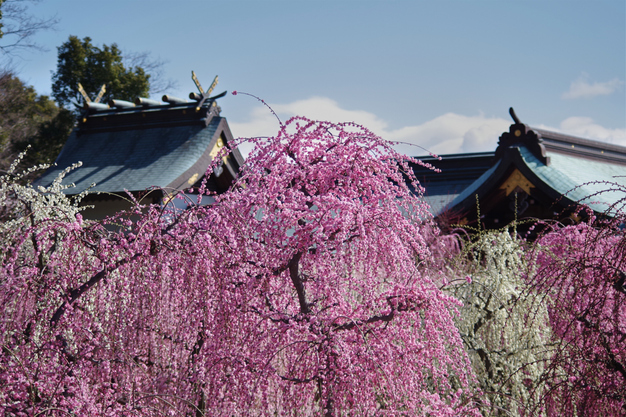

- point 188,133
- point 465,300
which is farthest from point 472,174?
point 465,300

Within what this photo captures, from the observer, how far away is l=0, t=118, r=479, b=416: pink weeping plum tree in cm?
316

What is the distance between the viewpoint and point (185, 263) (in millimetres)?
3215

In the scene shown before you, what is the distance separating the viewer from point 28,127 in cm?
2102

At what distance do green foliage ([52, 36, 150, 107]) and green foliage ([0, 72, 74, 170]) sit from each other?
1.54m

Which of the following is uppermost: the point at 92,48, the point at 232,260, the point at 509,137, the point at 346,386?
the point at 92,48

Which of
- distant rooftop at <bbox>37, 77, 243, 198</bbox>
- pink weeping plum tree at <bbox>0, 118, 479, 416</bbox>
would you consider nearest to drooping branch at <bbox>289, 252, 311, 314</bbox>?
pink weeping plum tree at <bbox>0, 118, 479, 416</bbox>

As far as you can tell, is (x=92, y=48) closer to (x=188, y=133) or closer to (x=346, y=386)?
(x=188, y=133)

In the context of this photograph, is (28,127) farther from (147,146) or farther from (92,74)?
(147,146)

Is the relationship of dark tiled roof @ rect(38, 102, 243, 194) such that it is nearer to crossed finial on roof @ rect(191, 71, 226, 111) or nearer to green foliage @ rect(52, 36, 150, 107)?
crossed finial on roof @ rect(191, 71, 226, 111)

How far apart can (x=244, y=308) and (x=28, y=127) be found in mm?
20758

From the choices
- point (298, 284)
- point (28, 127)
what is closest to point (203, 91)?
point (28, 127)

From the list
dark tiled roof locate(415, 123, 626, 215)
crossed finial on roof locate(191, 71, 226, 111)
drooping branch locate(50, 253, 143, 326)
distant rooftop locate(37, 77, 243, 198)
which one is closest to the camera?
drooping branch locate(50, 253, 143, 326)

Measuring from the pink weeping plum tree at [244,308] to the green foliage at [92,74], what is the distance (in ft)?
69.0

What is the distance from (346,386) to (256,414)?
0.85m
